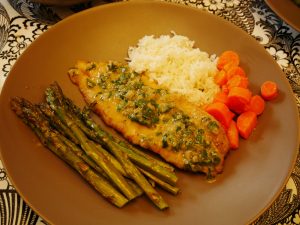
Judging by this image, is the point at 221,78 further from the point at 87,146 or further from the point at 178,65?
the point at 87,146

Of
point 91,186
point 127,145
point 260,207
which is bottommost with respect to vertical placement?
point 260,207

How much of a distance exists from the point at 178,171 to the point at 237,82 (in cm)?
91

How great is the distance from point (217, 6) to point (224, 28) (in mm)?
688

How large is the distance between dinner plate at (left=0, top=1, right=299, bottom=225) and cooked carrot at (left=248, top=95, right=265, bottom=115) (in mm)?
51

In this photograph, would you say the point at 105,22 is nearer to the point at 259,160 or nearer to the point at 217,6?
the point at 217,6

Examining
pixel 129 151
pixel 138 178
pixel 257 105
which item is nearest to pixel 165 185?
pixel 138 178

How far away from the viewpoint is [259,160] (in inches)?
119

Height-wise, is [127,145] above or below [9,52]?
below

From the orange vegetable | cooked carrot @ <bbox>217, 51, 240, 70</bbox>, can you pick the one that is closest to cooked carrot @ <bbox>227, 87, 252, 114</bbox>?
the orange vegetable

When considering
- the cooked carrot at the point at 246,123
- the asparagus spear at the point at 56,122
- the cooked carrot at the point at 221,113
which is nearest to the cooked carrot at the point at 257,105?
the cooked carrot at the point at 246,123

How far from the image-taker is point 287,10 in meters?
3.97

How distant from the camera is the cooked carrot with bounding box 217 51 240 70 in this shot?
138 inches

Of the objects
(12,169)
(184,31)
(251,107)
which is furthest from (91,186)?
(184,31)

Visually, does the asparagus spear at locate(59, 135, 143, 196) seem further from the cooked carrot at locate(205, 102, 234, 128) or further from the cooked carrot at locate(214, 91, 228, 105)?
the cooked carrot at locate(214, 91, 228, 105)
